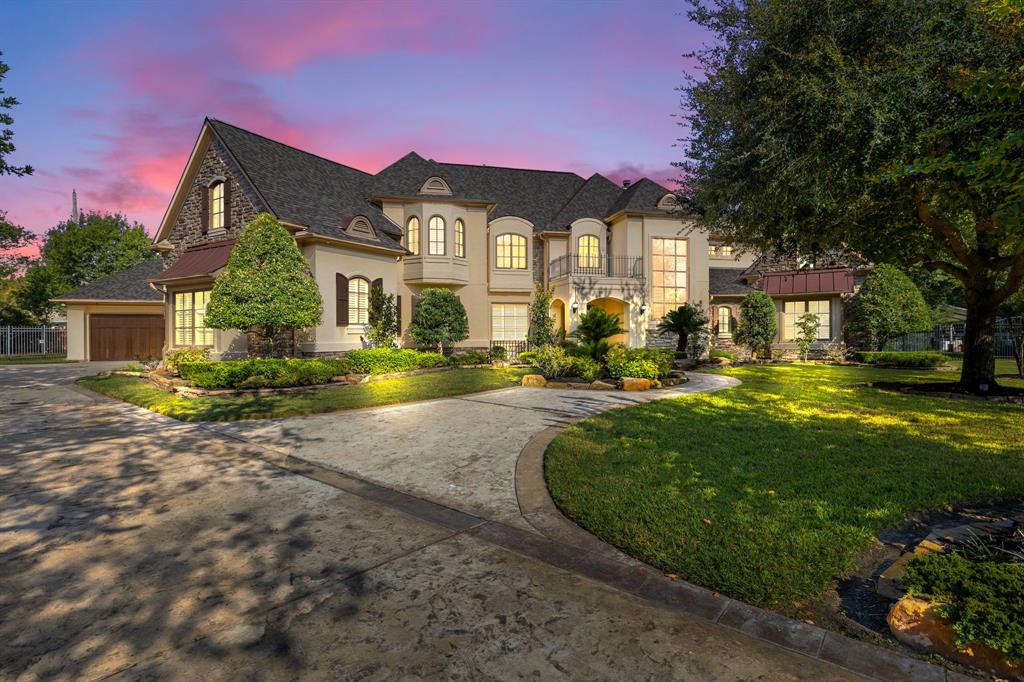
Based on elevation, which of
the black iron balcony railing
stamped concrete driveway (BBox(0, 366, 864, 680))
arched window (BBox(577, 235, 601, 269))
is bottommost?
stamped concrete driveway (BBox(0, 366, 864, 680))

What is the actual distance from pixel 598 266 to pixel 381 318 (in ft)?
36.0

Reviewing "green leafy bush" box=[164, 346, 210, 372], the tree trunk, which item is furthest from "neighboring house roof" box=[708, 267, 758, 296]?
"green leafy bush" box=[164, 346, 210, 372]

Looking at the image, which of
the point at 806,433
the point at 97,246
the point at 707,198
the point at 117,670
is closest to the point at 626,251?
the point at 707,198

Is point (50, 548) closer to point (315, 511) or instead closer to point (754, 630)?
point (315, 511)

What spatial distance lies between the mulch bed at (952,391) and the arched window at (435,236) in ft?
54.1

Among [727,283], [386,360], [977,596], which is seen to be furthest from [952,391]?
[727,283]

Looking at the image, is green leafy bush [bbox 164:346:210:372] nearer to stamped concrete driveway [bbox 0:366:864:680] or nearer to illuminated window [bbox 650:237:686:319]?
stamped concrete driveway [bbox 0:366:864:680]

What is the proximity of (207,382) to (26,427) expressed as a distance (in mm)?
3735

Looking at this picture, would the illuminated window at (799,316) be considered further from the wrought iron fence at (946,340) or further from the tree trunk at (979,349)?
the tree trunk at (979,349)

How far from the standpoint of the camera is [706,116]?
35.5 feet

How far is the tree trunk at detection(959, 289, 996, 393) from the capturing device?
36.9ft

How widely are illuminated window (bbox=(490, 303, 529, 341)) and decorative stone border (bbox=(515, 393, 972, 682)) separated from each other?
1953 centimetres

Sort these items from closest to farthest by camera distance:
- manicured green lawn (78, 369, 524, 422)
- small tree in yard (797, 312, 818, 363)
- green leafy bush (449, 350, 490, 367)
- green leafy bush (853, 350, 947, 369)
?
1. manicured green lawn (78, 369, 524, 422)
2. green leafy bush (853, 350, 947, 369)
3. green leafy bush (449, 350, 490, 367)
4. small tree in yard (797, 312, 818, 363)

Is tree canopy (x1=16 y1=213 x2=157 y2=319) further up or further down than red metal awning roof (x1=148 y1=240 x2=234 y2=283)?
further up
